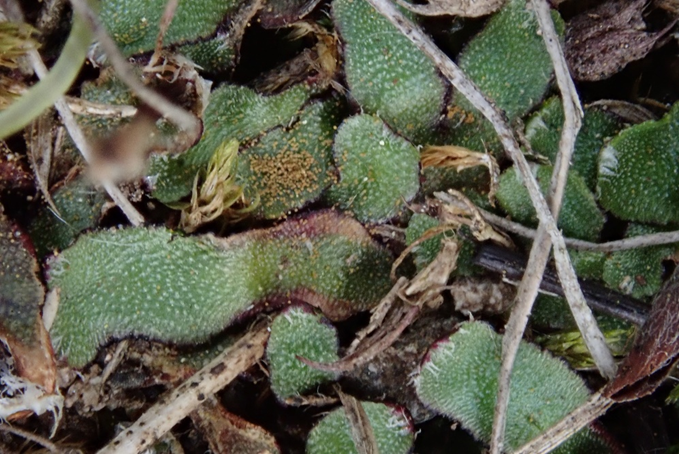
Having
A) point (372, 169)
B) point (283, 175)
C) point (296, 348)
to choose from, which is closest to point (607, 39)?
point (372, 169)

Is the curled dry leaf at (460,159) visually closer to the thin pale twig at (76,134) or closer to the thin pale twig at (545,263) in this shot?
the thin pale twig at (545,263)

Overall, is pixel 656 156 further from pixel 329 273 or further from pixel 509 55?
pixel 329 273

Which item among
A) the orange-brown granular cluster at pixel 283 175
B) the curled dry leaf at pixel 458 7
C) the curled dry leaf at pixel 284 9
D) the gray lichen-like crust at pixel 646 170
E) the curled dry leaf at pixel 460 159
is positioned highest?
the curled dry leaf at pixel 284 9

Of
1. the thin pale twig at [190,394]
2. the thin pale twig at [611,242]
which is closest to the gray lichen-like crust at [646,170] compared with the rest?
the thin pale twig at [611,242]

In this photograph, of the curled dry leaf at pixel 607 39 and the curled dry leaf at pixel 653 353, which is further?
the curled dry leaf at pixel 607 39

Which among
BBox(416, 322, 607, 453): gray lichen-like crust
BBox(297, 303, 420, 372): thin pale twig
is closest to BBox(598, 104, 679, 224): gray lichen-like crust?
BBox(416, 322, 607, 453): gray lichen-like crust

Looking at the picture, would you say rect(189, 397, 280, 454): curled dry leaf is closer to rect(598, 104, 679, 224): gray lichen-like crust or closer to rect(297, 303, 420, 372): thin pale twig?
rect(297, 303, 420, 372): thin pale twig

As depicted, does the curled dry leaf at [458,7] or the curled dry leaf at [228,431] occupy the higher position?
the curled dry leaf at [458,7]

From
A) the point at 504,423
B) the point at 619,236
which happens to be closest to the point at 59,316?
the point at 504,423
